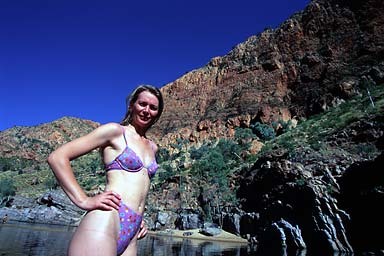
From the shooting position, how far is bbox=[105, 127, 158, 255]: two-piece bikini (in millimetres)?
1935

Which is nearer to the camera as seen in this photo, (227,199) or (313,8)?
(227,199)

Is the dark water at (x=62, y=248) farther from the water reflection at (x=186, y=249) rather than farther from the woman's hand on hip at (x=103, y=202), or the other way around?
the woman's hand on hip at (x=103, y=202)

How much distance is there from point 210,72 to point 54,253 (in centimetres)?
7609

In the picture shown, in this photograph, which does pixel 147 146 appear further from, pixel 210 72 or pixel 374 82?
pixel 210 72

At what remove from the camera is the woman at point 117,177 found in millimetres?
1744

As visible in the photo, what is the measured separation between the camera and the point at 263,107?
6088 cm

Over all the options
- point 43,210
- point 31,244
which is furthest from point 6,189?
point 31,244

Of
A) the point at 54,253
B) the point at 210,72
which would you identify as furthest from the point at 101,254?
the point at 210,72

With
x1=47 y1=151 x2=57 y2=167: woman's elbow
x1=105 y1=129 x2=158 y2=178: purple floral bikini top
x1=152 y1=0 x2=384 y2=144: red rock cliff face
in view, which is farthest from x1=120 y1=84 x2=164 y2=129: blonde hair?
x1=152 y1=0 x2=384 y2=144: red rock cliff face

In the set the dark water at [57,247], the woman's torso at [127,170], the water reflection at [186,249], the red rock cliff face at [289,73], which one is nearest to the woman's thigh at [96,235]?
the woman's torso at [127,170]

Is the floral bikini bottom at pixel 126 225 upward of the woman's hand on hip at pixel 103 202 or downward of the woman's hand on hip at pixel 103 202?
downward

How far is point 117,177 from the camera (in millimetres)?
1982

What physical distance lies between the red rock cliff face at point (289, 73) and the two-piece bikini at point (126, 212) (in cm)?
5010

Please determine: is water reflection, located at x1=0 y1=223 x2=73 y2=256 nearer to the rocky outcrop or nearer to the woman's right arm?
the woman's right arm
